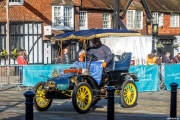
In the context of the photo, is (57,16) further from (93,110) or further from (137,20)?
(93,110)

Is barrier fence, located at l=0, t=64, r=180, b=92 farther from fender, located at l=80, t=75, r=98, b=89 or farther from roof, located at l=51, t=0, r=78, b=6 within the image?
roof, located at l=51, t=0, r=78, b=6

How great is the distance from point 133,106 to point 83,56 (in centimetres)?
220

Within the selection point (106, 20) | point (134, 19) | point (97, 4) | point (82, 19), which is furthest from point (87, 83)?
point (134, 19)

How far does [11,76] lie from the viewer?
2298 cm

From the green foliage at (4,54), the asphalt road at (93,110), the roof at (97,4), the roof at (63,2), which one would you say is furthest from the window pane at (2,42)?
the asphalt road at (93,110)

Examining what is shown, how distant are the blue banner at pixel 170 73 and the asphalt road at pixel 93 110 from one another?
11.4 feet

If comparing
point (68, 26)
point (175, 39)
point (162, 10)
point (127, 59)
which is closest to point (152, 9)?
point (162, 10)

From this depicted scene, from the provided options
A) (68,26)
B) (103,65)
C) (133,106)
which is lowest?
(133,106)

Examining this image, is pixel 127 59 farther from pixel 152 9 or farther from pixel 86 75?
pixel 152 9

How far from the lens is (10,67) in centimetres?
2355

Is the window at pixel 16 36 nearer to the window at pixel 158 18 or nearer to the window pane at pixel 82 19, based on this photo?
the window pane at pixel 82 19

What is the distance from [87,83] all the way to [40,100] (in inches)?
55.0

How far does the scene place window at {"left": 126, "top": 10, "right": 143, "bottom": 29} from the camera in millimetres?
43625

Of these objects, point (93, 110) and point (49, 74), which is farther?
point (49, 74)
